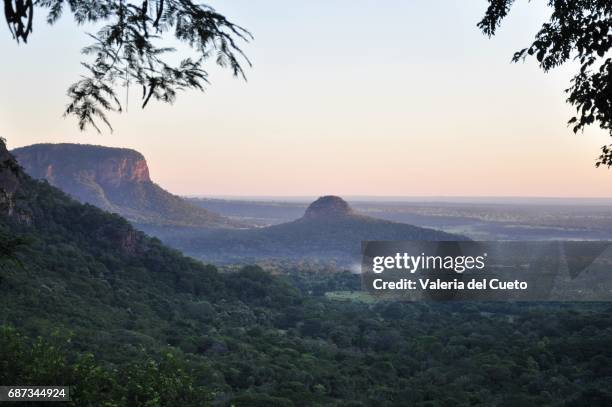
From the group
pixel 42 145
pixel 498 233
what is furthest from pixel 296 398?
pixel 498 233

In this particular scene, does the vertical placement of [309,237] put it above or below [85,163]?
below

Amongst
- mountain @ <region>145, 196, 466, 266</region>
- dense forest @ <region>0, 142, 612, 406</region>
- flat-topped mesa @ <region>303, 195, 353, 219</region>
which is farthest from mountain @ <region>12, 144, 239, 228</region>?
dense forest @ <region>0, 142, 612, 406</region>

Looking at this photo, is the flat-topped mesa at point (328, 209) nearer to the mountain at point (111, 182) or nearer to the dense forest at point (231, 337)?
the mountain at point (111, 182)

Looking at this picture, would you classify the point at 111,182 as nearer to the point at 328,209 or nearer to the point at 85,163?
the point at 85,163

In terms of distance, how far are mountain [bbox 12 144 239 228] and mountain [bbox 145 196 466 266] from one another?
9.23 m

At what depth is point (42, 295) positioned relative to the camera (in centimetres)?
3881

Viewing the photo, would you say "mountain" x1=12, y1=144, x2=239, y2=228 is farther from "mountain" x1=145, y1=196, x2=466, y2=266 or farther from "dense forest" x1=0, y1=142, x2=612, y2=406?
"dense forest" x1=0, y1=142, x2=612, y2=406

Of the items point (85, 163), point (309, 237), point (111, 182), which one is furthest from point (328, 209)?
point (85, 163)

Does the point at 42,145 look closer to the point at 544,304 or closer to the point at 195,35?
the point at 544,304

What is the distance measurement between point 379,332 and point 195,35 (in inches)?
1809

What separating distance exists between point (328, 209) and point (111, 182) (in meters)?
57.6

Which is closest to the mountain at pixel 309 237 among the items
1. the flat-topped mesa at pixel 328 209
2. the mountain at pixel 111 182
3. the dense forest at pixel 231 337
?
the flat-topped mesa at pixel 328 209

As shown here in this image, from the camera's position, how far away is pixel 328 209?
139 meters

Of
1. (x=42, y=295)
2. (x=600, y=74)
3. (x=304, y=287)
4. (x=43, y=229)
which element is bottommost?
(x=304, y=287)
